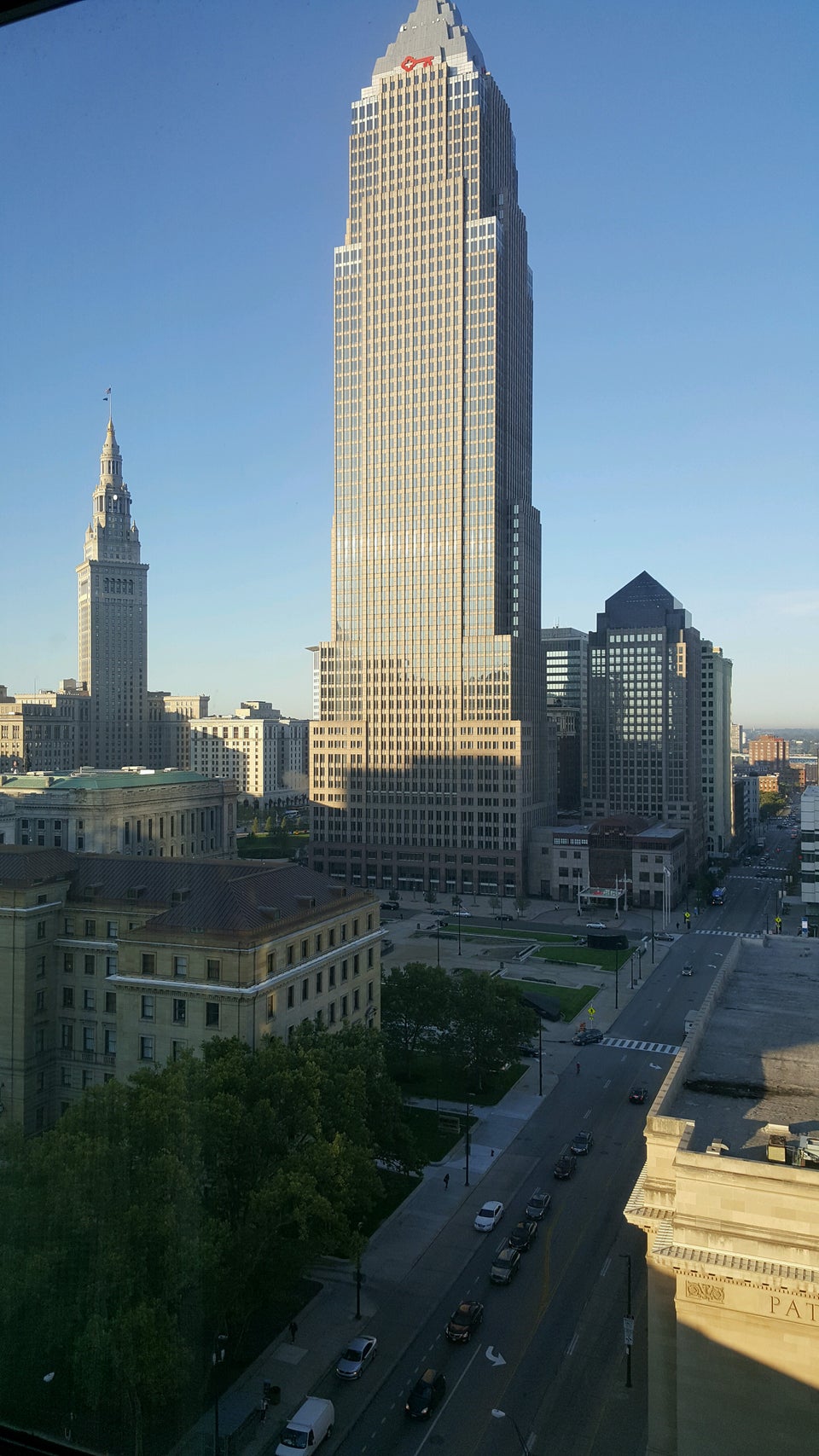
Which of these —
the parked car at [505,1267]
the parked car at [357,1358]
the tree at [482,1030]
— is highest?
the tree at [482,1030]

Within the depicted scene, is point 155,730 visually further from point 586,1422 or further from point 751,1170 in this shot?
point 751,1170

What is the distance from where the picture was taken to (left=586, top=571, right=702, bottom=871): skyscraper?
59625mm

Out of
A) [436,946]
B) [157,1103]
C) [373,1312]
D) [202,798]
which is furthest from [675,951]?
[157,1103]

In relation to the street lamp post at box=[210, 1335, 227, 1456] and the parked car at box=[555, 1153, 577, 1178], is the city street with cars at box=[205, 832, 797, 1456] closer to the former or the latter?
the parked car at box=[555, 1153, 577, 1178]

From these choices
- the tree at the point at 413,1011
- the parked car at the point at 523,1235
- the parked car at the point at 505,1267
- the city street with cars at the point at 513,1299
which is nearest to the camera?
the city street with cars at the point at 513,1299

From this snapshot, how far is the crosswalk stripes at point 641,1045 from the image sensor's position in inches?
972

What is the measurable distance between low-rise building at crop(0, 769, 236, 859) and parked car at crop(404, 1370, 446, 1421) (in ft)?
66.1

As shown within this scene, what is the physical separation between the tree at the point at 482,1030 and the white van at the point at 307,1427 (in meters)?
11.4

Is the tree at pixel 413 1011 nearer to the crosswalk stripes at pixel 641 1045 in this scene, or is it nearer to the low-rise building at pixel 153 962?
the low-rise building at pixel 153 962

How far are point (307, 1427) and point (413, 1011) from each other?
12150mm

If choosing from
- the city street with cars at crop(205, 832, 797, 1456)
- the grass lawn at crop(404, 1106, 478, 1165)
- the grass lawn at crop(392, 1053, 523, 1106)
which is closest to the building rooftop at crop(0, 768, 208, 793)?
the grass lawn at crop(392, 1053, 523, 1106)

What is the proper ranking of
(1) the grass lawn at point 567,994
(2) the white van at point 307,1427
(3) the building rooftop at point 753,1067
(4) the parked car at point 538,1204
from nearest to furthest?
(3) the building rooftop at point 753,1067 < (2) the white van at point 307,1427 < (4) the parked car at point 538,1204 < (1) the grass lawn at point 567,994

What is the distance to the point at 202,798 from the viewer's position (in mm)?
40719

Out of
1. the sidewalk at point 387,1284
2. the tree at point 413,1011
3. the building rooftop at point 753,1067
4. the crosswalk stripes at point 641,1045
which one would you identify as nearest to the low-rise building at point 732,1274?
the building rooftop at point 753,1067
